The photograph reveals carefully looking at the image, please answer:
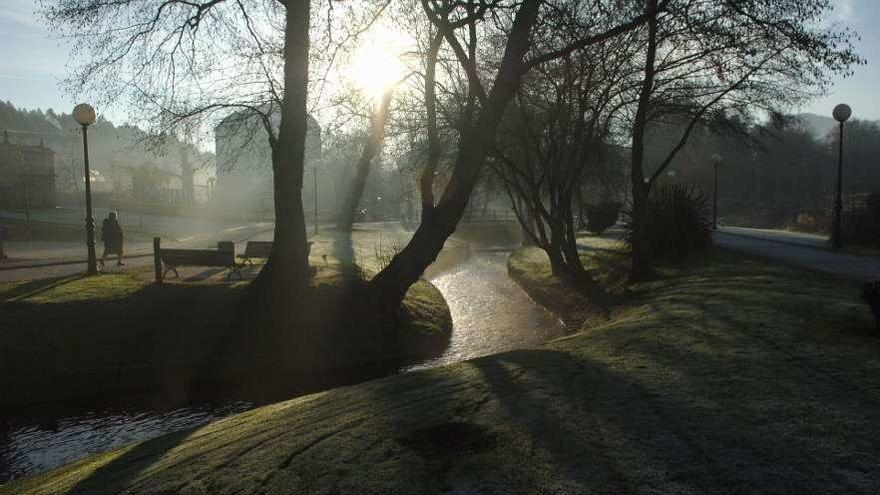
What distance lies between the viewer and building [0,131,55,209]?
45.7 m

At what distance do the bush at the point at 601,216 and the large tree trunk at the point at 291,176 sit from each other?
23773mm

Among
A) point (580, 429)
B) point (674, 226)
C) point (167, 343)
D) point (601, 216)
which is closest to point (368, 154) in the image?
point (601, 216)

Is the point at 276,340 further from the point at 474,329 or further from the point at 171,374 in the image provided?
the point at 474,329

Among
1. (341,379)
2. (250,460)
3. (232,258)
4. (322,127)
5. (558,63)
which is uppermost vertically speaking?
(558,63)

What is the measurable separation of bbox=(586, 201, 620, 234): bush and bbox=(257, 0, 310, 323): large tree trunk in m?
23.8

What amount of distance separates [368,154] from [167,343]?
1888 centimetres

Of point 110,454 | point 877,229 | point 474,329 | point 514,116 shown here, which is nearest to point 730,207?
point 877,229

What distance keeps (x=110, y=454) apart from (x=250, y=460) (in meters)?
2.47

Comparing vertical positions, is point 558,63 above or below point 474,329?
above

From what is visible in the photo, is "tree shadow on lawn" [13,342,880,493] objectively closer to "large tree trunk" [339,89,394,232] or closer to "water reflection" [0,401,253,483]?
"water reflection" [0,401,253,483]

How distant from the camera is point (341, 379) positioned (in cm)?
1043

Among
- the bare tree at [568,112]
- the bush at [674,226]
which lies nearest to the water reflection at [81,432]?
the bare tree at [568,112]

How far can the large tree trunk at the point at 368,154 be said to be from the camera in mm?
18906

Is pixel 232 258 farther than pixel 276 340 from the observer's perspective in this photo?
Yes
